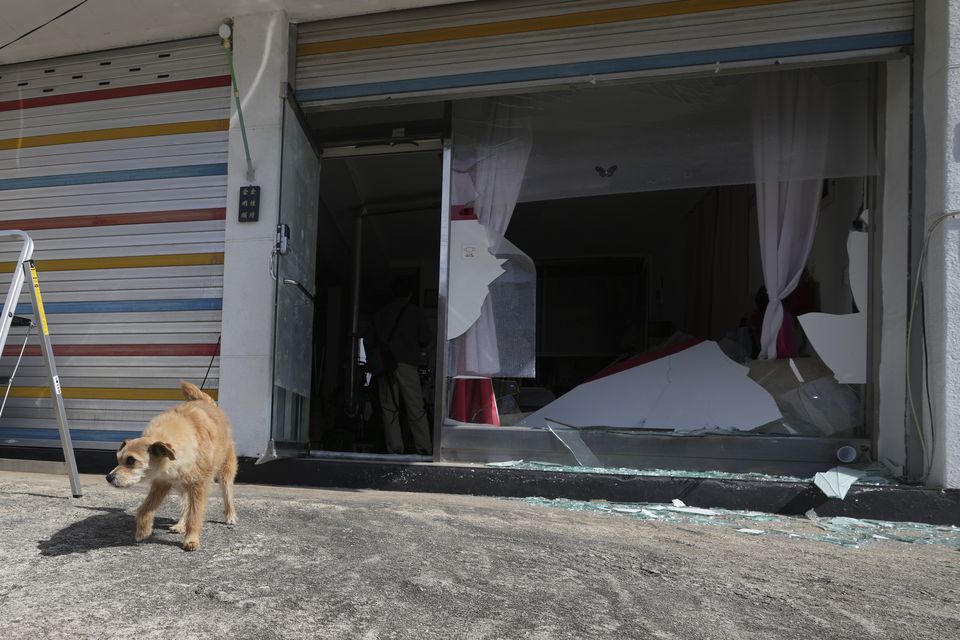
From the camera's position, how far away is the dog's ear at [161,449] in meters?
2.75

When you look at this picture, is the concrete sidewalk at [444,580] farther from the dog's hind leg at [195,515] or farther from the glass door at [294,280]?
the glass door at [294,280]

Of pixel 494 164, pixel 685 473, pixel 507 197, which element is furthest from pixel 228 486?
pixel 494 164

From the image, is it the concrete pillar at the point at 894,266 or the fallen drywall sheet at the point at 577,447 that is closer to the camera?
the concrete pillar at the point at 894,266

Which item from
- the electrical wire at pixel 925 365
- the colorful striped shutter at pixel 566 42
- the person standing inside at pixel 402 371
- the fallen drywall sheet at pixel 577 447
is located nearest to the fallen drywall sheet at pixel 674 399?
the fallen drywall sheet at pixel 577 447

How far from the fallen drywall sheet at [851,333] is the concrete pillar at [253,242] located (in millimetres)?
4208

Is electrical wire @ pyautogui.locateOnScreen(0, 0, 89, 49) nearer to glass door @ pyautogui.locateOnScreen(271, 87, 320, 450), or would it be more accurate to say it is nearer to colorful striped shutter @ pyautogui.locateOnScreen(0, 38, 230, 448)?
colorful striped shutter @ pyautogui.locateOnScreen(0, 38, 230, 448)

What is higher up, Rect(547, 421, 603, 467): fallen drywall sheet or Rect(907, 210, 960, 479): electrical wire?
Rect(907, 210, 960, 479): electrical wire

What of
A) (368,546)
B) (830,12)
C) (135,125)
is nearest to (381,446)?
(135,125)

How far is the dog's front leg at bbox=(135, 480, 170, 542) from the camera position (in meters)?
3.04

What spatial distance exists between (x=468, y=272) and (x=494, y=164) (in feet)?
3.21

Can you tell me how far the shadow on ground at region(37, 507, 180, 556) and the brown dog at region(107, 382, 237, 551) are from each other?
14cm

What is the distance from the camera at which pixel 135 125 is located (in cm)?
597

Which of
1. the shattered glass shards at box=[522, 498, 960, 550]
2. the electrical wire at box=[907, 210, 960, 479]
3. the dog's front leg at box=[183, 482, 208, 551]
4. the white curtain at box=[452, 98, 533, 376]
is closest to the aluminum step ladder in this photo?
the dog's front leg at box=[183, 482, 208, 551]

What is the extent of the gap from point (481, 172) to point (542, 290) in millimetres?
5940
